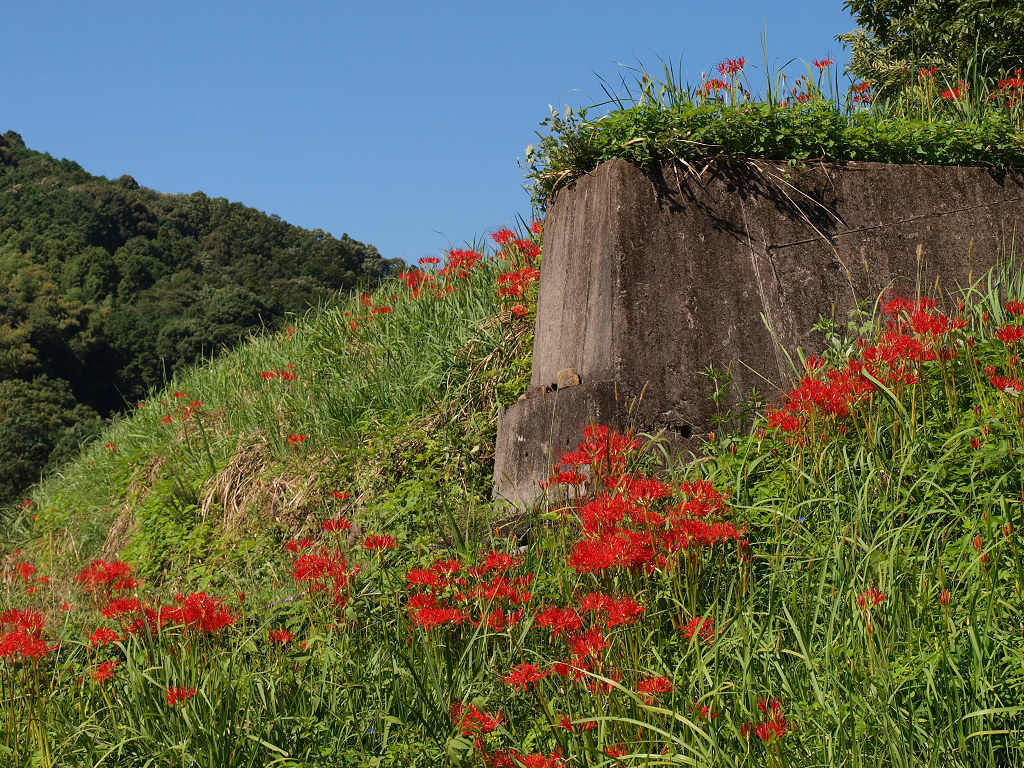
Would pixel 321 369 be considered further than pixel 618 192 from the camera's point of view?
Yes

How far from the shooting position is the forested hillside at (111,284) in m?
23.1

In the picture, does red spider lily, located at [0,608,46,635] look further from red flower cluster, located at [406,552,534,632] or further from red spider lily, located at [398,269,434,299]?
red spider lily, located at [398,269,434,299]

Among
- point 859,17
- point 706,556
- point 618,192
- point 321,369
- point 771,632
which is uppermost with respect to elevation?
point 859,17

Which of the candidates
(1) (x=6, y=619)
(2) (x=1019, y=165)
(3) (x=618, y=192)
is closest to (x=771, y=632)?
(1) (x=6, y=619)

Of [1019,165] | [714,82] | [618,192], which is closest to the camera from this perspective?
[618,192]

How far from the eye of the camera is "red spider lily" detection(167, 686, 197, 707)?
2170 millimetres

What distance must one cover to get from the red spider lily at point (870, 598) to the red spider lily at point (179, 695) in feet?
6.01

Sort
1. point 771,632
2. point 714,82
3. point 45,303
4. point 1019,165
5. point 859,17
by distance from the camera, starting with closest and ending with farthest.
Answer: point 771,632 → point 714,82 → point 1019,165 → point 859,17 → point 45,303

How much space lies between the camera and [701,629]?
7.04ft

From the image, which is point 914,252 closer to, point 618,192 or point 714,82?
point 714,82

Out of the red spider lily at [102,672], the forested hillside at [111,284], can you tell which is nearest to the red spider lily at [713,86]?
the red spider lily at [102,672]

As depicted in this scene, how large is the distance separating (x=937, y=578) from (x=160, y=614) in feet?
7.79

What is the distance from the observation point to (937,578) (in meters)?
2.38

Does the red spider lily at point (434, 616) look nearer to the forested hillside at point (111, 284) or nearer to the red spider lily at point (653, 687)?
the red spider lily at point (653, 687)
